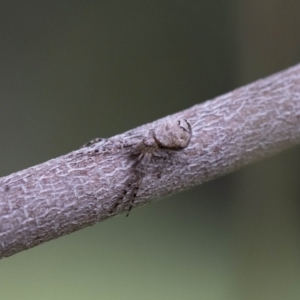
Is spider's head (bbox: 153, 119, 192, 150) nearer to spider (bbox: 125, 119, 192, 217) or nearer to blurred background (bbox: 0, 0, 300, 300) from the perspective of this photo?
spider (bbox: 125, 119, 192, 217)

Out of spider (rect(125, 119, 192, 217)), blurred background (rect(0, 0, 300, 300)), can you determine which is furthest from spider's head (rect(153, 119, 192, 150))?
blurred background (rect(0, 0, 300, 300))

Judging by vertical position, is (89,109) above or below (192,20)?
below

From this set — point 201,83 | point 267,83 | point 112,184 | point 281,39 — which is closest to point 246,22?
point 281,39

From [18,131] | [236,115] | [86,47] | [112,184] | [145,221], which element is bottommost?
[112,184]

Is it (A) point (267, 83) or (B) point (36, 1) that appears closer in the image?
(A) point (267, 83)

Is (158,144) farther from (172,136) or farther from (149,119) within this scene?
(149,119)

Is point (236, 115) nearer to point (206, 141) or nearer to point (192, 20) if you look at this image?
point (206, 141)

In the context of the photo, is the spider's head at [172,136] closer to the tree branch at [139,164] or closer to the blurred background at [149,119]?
the tree branch at [139,164]
